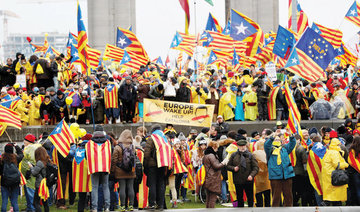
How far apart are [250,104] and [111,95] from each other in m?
4.24

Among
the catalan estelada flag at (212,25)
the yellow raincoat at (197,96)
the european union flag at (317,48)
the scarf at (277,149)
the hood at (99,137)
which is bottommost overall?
the scarf at (277,149)

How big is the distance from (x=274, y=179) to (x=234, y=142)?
1.18 metres

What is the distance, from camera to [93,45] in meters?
46.6

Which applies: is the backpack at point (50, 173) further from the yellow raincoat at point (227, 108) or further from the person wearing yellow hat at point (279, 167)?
the yellow raincoat at point (227, 108)

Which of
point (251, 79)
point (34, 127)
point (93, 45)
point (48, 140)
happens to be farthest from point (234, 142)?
point (93, 45)

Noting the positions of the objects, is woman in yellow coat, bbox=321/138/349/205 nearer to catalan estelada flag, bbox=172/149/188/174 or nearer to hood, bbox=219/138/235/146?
hood, bbox=219/138/235/146

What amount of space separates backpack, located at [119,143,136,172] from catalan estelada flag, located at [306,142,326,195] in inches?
143

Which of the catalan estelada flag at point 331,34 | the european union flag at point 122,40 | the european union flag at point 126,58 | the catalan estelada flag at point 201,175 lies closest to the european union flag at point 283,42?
the catalan estelada flag at point 331,34

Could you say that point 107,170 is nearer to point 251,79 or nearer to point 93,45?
point 251,79

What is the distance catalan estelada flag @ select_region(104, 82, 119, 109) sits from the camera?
78.1ft

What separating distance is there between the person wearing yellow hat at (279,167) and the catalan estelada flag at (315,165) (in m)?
0.56

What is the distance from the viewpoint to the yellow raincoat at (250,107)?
24.9 meters

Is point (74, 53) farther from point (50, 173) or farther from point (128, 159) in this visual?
point (128, 159)

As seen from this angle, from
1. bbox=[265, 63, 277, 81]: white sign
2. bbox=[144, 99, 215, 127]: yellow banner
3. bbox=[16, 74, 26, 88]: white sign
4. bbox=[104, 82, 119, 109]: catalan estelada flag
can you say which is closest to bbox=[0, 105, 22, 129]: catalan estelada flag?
bbox=[144, 99, 215, 127]: yellow banner
